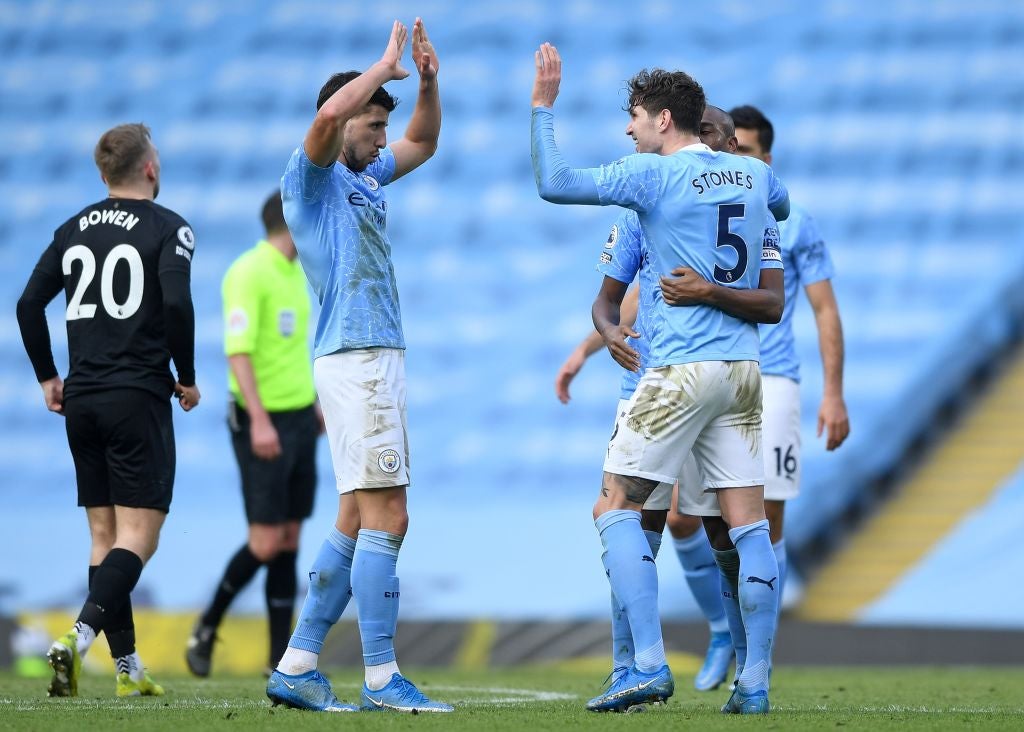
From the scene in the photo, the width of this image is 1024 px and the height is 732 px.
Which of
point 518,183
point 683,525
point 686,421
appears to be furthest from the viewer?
point 518,183

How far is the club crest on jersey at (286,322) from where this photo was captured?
664 cm

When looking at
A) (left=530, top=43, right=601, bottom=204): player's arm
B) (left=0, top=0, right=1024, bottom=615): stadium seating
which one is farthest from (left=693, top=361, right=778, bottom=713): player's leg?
(left=0, top=0, right=1024, bottom=615): stadium seating

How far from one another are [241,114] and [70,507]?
3538 mm

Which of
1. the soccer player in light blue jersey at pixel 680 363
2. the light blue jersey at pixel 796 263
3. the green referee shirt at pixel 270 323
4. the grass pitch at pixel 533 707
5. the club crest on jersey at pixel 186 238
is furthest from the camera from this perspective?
the green referee shirt at pixel 270 323

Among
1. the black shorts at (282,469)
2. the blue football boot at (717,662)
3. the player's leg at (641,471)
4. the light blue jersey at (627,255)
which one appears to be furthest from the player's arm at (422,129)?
the blue football boot at (717,662)

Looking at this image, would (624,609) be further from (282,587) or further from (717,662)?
(282,587)

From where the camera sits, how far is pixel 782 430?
18.9 ft

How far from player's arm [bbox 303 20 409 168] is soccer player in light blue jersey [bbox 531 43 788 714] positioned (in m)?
0.44

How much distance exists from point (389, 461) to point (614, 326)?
77 centimetres

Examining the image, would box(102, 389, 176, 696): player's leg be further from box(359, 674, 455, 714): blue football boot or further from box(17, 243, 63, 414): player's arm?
box(359, 674, 455, 714): blue football boot

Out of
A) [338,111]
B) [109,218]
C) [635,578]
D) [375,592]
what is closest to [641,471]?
[635,578]

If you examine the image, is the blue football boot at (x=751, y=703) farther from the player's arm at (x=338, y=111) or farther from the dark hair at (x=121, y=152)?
the dark hair at (x=121, y=152)

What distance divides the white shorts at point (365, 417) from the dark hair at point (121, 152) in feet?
3.95

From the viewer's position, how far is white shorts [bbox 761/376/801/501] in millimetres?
5715
